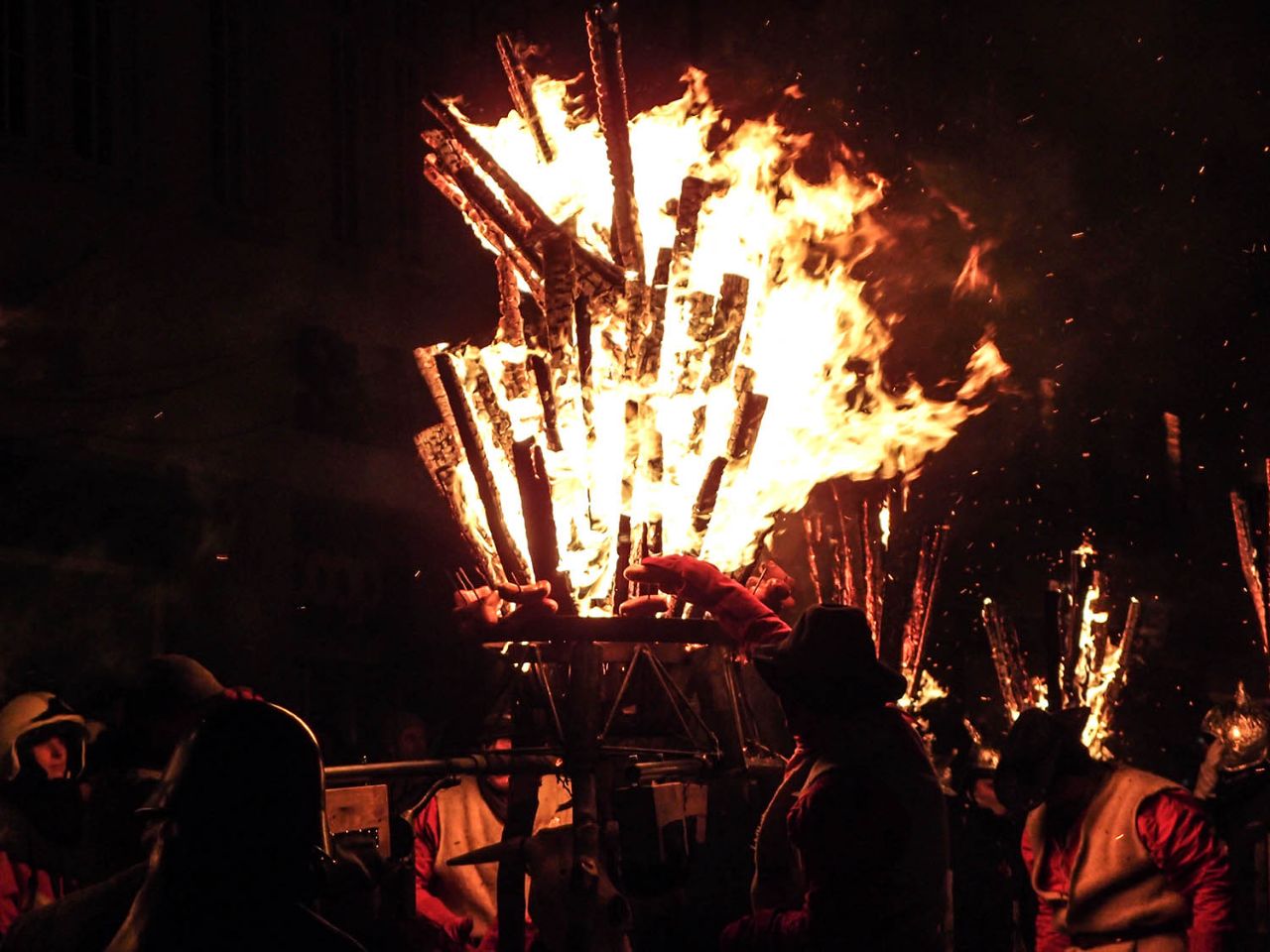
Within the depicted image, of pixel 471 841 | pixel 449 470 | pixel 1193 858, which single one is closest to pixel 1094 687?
pixel 1193 858

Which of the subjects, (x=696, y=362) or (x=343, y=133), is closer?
(x=696, y=362)

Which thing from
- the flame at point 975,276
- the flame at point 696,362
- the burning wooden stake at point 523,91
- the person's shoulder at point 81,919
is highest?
the flame at point 975,276

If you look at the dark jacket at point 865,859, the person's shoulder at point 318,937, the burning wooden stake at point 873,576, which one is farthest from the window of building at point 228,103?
the person's shoulder at point 318,937

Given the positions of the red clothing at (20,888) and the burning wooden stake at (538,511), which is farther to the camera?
the red clothing at (20,888)

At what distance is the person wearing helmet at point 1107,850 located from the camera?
5828 mm

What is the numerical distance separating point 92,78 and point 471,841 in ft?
27.4

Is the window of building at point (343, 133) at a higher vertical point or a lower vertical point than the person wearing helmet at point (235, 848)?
higher

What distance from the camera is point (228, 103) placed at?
13.5 m

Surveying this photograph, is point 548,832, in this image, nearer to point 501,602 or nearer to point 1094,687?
point 501,602

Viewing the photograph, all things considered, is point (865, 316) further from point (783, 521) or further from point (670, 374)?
point (783, 521)

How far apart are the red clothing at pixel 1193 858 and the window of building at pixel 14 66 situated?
381 inches

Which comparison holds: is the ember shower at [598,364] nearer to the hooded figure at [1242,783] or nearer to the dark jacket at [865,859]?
the dark jacket at [865,859]

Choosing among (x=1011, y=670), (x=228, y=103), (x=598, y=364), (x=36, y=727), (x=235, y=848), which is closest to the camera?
(x=235, y=848)

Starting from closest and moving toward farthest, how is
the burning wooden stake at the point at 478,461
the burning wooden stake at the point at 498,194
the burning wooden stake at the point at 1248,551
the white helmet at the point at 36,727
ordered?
the burning wooden stake at the point at 478,461, the burning wooden stake at the point at 498,194, the white helmet at the point at 36,727, the burning wooden stake at the point at 1248,551
